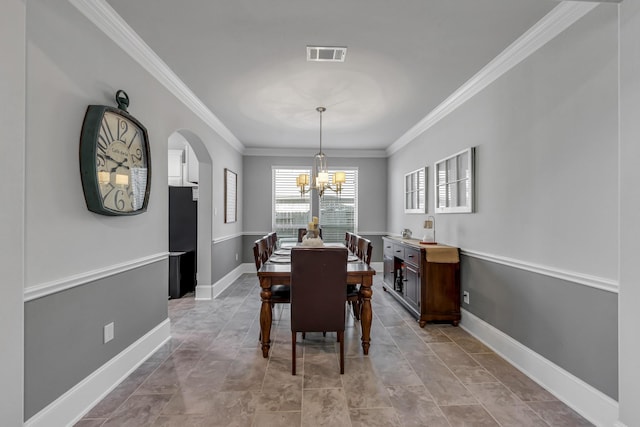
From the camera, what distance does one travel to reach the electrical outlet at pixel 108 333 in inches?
83.2

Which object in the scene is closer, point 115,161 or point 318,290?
point 115,161

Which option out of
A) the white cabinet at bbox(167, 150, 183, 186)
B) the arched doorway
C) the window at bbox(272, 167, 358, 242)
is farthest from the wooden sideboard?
the white cabinet at bbox(167, 150, 183, 186)

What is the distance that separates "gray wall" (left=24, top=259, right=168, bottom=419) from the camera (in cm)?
158

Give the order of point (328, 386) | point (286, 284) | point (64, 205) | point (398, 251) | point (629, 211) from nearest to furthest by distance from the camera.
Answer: point (629, 211) → point (64, 205) → point (328, 386) → point (286, 284) → point (398, 251)

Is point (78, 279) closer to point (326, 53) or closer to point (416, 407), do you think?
point (416, 407)

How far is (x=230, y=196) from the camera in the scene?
540 cm

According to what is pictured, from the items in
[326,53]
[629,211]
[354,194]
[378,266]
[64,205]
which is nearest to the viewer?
[629,211]

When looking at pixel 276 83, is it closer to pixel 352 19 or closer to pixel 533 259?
pixel 352 19

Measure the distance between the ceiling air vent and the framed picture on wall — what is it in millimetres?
2966

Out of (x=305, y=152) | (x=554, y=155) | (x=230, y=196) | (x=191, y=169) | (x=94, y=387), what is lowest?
(x=94, y=387)

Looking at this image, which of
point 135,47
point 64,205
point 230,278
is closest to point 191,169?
point 230,278

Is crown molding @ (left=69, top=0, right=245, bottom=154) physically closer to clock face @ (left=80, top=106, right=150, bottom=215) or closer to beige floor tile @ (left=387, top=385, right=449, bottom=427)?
clock face @ (left=80, top=106, right=150, bottom=215)

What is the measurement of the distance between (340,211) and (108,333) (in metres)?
4.93

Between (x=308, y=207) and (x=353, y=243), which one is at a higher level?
(x=308, y=207)
